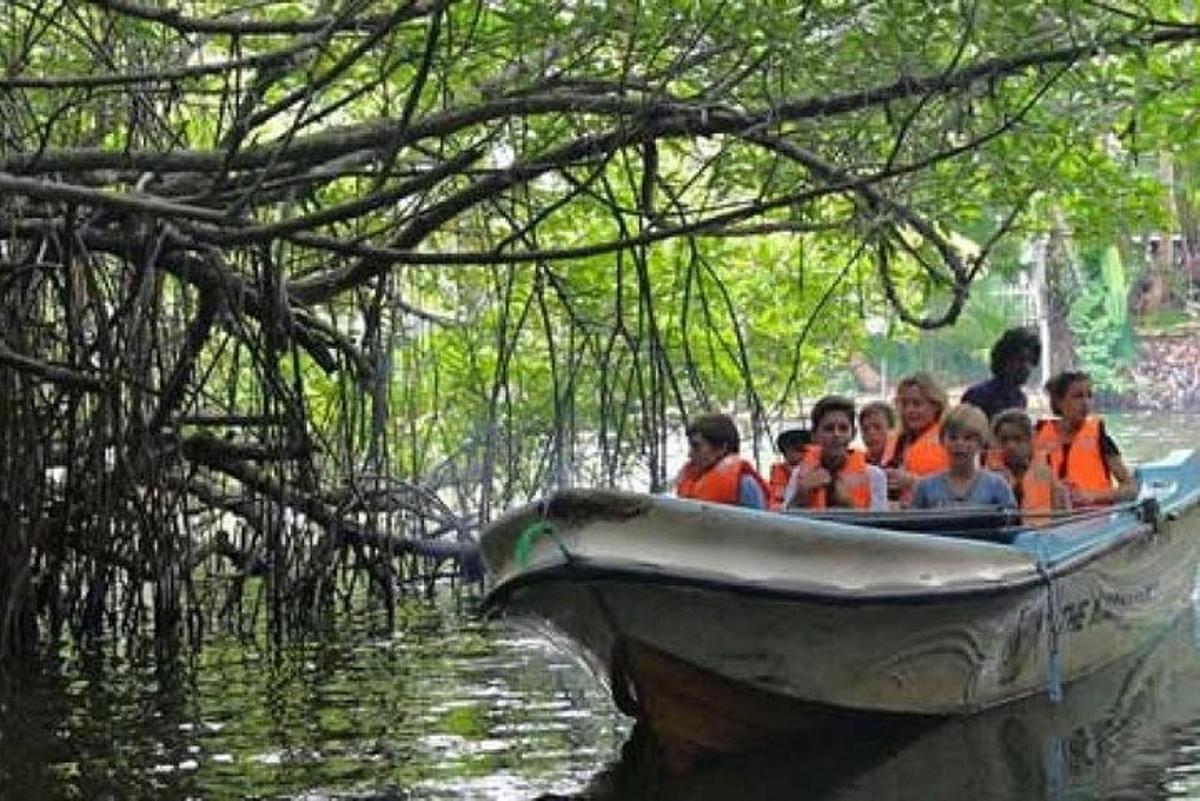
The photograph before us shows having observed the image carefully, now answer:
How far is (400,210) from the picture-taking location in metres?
9.16

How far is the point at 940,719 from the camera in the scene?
7.60m

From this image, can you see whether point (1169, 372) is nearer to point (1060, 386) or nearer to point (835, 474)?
point (1060, 386)

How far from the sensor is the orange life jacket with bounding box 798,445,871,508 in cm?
828

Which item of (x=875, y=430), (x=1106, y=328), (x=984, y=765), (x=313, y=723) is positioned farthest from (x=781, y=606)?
(x=1106, y=328)

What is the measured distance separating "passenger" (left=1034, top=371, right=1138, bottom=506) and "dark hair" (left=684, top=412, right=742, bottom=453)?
1789 millimetres

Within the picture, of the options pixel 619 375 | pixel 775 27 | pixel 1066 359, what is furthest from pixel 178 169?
pixel 1066 359

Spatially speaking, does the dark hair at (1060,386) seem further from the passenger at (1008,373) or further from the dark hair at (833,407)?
the dark hair at (833,407)

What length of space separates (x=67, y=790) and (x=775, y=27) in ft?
9.99

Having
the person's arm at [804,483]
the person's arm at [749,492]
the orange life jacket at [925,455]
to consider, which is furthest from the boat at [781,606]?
the orange life jacket at [925,455]

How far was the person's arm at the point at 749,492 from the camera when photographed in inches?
307

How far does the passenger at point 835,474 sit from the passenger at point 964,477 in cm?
19

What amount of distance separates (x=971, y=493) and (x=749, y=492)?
2.79 ft

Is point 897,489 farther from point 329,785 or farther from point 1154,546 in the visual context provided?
point 329,785

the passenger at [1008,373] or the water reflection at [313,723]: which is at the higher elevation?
the passenger at [1008,373]
